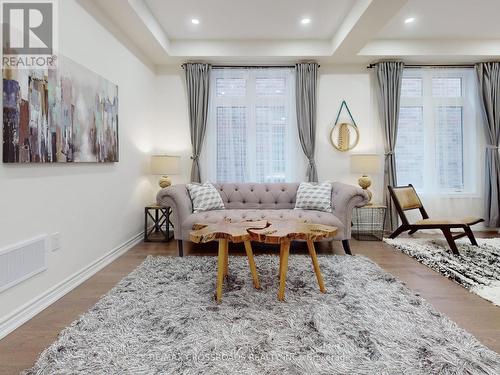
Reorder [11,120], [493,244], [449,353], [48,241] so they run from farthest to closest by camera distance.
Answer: [493,244] → [48,241] → [11,120] → [449,353]

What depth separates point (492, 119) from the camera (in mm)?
4496

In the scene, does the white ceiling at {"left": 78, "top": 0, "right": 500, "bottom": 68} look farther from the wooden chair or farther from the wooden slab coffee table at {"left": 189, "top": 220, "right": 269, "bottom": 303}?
the wooden slab coffee table at {"left": 189, "top": 220, "right": 269, "bottom": 303}

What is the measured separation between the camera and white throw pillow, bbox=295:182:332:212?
3.67 m

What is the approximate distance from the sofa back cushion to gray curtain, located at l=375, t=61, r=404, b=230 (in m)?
1.61

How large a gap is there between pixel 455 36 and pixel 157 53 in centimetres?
429

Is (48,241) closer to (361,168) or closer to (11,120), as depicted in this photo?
(11,120)

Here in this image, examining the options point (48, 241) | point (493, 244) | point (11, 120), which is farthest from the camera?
point (493, 244)

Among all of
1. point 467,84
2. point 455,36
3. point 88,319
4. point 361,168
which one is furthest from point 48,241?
point 467,84

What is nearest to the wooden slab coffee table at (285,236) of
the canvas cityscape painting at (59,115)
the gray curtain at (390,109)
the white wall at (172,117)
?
the canvas cityscape painting at (59,115)

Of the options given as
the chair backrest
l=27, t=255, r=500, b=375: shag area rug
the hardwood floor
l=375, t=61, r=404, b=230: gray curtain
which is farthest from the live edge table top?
l=375, t=61, r=404, b=230: gray curtain

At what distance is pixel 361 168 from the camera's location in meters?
4.21

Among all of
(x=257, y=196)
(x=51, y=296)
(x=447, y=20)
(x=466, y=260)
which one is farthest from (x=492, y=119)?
(x=51, y=296)

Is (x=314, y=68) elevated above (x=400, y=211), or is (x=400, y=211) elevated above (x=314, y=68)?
A: (x=314, y=68)

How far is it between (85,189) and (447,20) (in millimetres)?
4688
